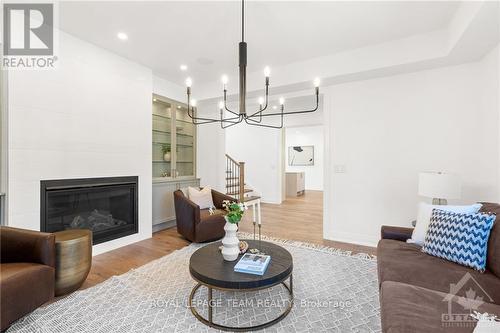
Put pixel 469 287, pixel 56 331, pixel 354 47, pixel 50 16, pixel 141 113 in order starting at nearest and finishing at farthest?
pixel 469 287
pixel 56 331
pixel 50 16
pixel 354 47
pixel 141 113

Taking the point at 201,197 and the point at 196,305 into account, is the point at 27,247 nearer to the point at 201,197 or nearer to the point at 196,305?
the point at 196,305

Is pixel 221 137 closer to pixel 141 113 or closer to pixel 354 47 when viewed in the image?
pixel 141 113

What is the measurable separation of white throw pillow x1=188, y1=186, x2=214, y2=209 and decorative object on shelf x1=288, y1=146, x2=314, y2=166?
7400 mm

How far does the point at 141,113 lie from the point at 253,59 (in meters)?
1.92

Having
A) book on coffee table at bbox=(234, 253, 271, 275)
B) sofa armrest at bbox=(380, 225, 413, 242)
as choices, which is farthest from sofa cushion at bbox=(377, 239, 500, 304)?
book on coffee table at bbox=(234, 253, 271, 275)

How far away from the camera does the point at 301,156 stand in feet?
36.1

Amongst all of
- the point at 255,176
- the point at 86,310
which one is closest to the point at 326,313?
the point at 86,310

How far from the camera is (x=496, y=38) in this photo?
7.86ft

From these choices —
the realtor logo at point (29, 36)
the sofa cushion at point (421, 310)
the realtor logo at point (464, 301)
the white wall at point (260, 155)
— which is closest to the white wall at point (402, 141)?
the realtor logo at point (464, 301)

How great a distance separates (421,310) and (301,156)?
32.4 ft

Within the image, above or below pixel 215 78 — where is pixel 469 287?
below

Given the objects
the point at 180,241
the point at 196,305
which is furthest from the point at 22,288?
the point at 180,241

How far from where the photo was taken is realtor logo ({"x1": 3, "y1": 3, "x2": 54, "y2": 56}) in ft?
7.95

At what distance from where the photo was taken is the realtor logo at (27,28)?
2422 millimetres
